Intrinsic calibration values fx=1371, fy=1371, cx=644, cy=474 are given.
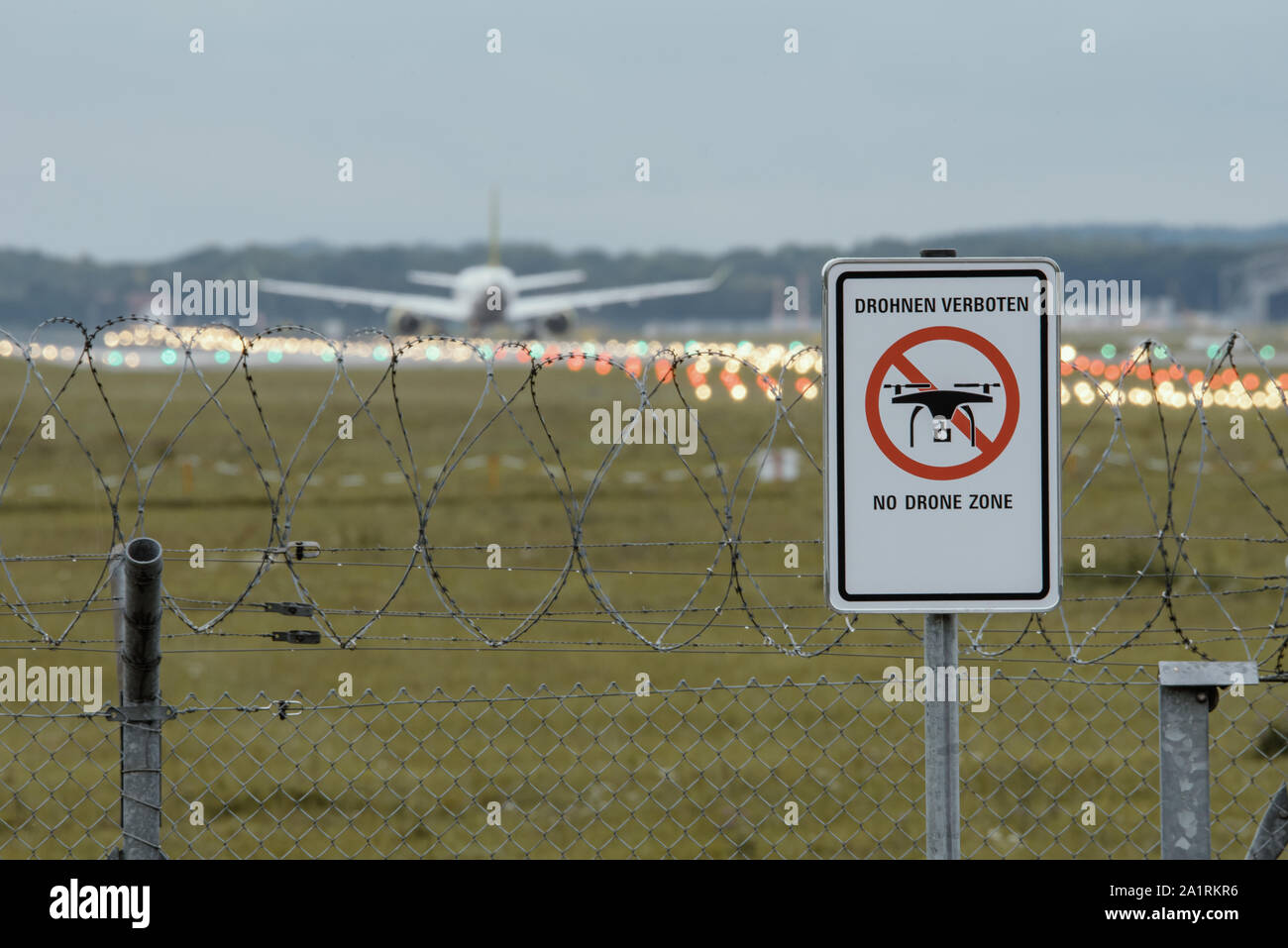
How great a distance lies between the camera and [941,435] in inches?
152

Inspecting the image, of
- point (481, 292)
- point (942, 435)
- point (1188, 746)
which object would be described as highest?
point (481, 292)

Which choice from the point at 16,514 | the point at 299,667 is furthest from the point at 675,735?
the point at 16,514

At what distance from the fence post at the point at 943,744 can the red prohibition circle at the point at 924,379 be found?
0.43 metres

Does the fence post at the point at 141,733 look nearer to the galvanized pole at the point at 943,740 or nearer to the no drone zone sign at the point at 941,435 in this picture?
the no drone zone sign at the point at 941,435

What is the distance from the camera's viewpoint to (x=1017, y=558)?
3863mm

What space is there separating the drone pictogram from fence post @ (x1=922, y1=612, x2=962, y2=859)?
56 centimetres

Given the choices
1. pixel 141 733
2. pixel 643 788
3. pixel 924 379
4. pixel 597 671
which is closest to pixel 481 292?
pixel 597 671

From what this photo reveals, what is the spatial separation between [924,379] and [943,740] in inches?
40.8

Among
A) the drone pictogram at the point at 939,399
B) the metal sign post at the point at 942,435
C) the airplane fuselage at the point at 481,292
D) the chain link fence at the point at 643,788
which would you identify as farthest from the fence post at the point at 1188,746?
the airplane fuselage at the point at 481,292

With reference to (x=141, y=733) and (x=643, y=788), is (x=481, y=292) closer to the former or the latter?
(x=643, y=788)

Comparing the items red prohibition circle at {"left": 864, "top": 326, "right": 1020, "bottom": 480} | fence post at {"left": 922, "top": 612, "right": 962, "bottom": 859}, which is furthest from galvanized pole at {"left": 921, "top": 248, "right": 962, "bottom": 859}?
red prohibition circle at {"left": 864, "top": 326, "right": 1020, "bottom": 480}

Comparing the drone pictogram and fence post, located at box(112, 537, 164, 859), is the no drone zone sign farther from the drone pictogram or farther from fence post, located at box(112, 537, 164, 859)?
fence post, located at box(112, 537, 164, 859)
